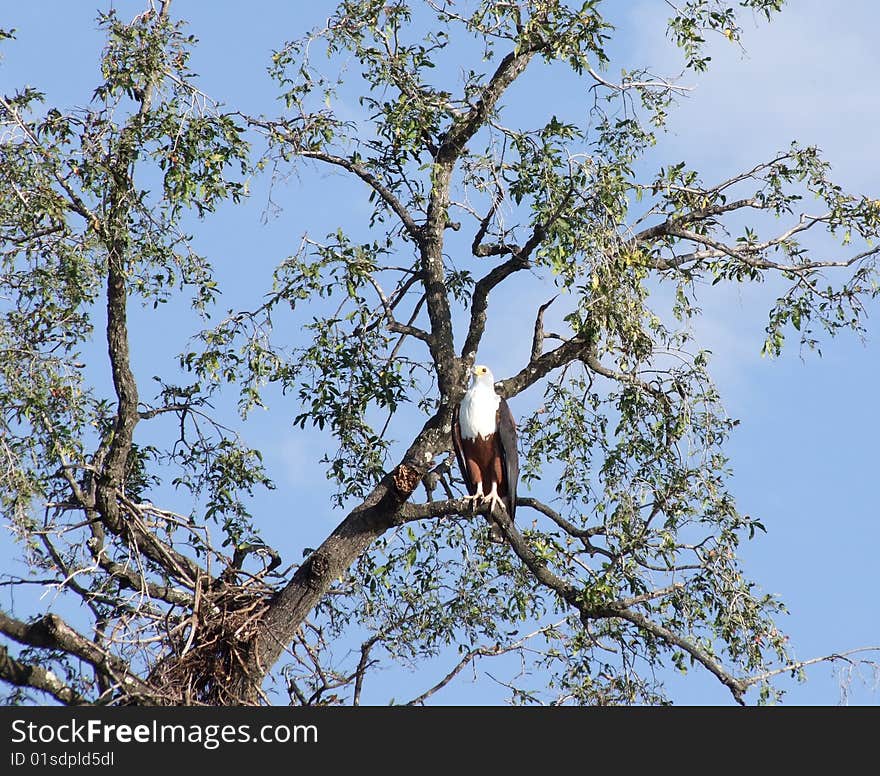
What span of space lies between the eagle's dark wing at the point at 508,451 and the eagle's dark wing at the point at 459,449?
0.95ft

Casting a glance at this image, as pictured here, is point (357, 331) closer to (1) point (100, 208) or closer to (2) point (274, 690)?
(1) point (100, 208)

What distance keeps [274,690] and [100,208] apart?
11.9ft

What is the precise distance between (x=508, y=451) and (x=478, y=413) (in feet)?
1.33

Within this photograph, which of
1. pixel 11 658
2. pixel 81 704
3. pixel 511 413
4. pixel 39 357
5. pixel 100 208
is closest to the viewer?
pixel 81 704

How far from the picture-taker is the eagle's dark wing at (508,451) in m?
9.37

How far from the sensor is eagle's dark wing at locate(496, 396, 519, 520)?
30.7ft

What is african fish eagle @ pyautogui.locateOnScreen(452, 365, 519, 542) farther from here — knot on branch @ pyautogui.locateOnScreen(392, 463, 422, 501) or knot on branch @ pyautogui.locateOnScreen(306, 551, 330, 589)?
knot on branch @ pyautogui.locateOnScreen(306, 551, 330, 589)

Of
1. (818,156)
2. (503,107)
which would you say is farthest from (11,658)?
(818,156)

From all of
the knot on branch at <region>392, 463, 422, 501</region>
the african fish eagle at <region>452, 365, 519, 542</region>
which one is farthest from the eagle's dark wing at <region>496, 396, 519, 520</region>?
the knot on branch at <region>392, 463, 422, 501</region>

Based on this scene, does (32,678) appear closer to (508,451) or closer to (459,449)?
(459,449)

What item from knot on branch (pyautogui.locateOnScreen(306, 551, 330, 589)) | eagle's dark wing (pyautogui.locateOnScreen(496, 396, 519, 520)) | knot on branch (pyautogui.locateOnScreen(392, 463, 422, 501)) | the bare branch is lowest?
the bare branch

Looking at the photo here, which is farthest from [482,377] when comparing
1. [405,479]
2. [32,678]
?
[32,678]

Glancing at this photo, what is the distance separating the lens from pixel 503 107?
9.53m

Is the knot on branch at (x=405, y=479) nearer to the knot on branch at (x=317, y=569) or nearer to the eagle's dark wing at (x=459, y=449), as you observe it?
the knot on branch at (x=317, y=569)
